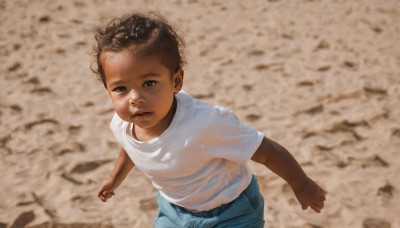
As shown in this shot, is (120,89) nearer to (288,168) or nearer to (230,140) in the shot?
(230,140)

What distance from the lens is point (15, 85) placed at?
3.84m

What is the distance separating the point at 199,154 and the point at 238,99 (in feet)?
6.98

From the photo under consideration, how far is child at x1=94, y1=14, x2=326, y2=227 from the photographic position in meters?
1.38

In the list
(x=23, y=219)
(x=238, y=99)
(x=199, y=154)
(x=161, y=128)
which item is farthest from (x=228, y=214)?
(x=238, y=99)

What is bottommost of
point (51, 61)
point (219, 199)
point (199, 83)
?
point (51, 61)

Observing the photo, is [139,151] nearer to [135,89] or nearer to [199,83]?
[135,89]

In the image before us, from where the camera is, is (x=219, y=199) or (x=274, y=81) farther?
(x=274, y=81)

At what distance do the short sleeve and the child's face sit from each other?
0.16m

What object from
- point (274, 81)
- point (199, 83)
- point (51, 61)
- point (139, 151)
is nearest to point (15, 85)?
point (51, 61)

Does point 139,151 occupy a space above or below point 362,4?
above

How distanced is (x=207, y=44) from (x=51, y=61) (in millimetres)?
1449

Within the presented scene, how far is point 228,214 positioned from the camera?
60.0 inches

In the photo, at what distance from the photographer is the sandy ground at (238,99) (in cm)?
249

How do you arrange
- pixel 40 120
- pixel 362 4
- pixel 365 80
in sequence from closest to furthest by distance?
pixel 40 120
pixel 365 80
pixel 362 4
